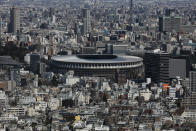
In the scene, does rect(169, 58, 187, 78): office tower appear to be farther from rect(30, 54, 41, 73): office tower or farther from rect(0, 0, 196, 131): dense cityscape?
rect(30, 54, 41, 73): office tower

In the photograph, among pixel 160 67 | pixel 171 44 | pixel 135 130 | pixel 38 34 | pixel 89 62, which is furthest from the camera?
pixel 38 34

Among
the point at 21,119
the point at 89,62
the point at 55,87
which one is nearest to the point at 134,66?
the point at 89,62

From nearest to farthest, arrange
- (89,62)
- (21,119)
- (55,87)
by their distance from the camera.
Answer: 1. (21,119)
2. (55,87)
3. (89,62)

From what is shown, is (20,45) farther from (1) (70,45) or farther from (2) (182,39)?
(2) (182,39)

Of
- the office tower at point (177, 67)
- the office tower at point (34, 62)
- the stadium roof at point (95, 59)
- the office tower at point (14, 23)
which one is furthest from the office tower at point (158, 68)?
the office tower at point (14, 23)

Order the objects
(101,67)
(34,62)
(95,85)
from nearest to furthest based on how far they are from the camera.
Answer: (95,85)
(101,67)
(34,62)

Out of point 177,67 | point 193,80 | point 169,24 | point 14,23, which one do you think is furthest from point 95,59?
point 14,23

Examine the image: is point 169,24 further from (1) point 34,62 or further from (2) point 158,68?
(2) point 158,68
